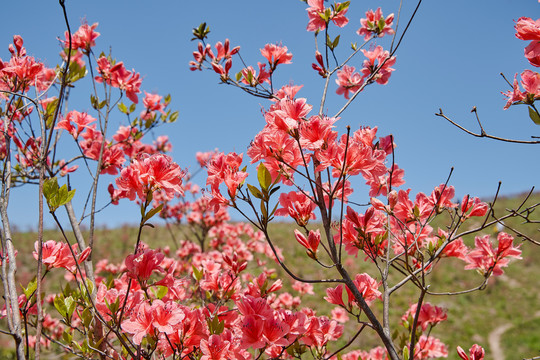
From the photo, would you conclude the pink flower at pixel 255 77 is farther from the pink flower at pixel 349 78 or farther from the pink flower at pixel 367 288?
the pink flower at pixel 367 288

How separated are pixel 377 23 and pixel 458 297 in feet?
33.6

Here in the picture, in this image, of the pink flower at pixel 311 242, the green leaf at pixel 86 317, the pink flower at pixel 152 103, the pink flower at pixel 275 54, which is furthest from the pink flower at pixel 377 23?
the green leaf at pixel 86 317

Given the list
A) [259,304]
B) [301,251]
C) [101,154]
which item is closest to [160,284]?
[259,304]

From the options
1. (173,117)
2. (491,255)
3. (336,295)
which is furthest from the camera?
(173,117)

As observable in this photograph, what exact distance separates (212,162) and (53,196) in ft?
1.78

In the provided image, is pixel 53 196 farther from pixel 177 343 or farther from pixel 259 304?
pixel 259 304

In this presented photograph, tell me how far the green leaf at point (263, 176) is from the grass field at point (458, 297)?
238 inches

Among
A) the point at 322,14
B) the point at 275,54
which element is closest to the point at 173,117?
the point at 275,54

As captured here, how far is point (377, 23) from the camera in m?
2.14

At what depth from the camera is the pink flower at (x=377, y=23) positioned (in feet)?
6.98

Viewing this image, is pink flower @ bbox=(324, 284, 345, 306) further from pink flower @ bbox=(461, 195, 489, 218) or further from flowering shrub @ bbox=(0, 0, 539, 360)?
pink flower @ bbox=(461, 195, 489, 218)

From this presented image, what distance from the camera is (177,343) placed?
1.20m

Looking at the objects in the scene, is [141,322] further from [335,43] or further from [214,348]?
[335,43]

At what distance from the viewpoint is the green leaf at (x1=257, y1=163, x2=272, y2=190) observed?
1.15m
